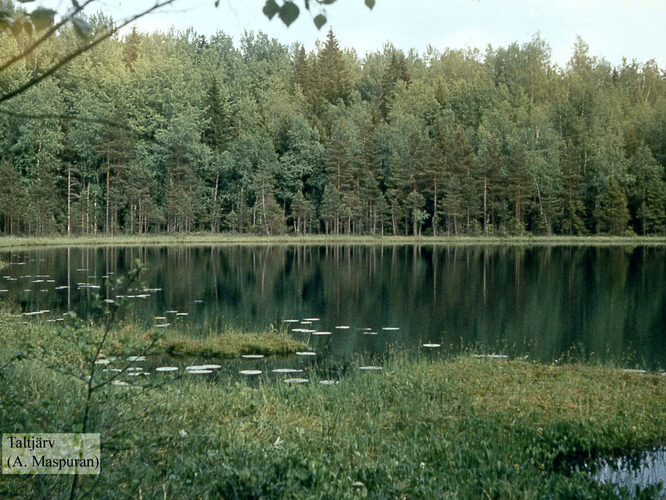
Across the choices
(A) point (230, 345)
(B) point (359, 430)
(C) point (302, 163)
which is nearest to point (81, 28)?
(B) point (359, 430)

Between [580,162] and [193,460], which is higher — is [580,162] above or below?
above

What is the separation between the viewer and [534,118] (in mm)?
96875

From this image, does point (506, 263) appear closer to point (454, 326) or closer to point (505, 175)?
point (454, 326)

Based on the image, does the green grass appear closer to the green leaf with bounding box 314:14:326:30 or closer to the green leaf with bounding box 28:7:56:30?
the green leaf with bounding box 314:14:326:30

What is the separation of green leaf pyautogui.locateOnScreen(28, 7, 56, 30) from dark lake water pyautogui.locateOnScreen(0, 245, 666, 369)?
11247mm

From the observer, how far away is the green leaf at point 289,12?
130 inches

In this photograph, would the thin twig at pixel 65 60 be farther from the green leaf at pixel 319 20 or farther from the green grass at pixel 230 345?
the green grass at pixel 230 345

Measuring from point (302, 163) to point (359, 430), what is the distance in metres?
79.9

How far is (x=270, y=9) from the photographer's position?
3.32m

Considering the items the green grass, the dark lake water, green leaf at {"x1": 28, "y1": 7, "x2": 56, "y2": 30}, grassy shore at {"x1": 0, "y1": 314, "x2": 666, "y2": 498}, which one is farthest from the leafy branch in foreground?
the dark lake water

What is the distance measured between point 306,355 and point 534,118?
283 feet

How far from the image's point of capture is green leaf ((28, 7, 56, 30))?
294cm

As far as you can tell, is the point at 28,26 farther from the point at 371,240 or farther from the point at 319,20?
the point at 371,240

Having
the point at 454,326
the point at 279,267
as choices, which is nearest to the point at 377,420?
the point at 454,326
